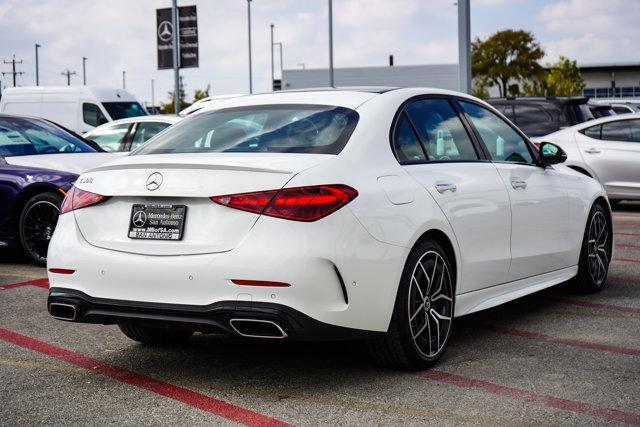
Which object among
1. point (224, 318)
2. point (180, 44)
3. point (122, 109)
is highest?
point (180, 44)

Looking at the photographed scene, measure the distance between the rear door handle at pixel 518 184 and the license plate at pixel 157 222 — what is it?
2.48m

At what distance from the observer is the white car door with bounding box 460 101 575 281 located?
637cm

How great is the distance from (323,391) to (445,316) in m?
0.93

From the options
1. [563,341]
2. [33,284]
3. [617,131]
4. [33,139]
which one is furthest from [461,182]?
[617,131]

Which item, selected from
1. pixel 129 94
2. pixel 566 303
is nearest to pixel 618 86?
pixel 129 94

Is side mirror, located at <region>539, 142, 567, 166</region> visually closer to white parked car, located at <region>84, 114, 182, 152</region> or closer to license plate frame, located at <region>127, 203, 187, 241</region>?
license plate frame, located at <region>127, 203, 187, 241</region>

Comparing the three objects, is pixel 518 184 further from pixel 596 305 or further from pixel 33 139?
pixel 33 139

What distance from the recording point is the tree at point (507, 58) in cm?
8356

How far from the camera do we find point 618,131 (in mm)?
14836

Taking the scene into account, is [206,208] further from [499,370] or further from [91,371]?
[499,370]

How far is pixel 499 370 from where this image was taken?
5.32 m

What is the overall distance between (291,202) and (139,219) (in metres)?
0.79

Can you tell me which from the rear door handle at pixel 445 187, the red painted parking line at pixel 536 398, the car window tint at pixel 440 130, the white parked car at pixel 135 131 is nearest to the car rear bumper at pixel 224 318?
the red painted parking line at pixel 536 398

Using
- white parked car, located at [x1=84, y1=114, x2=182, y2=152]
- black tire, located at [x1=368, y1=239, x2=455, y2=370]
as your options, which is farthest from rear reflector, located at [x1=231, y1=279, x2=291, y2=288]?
white parked car, located at [x1=84, y1=114, x2=182, y2=152]
